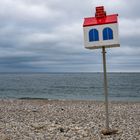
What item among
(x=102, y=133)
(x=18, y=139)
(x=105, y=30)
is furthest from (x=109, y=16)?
(x=18, y=139)

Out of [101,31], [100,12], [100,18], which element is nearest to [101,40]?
[101,31]

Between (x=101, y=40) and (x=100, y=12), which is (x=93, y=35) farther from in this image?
(x=100, y=12)

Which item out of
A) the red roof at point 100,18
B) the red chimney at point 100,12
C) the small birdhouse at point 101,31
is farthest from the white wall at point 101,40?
the red chimney at point 100,12

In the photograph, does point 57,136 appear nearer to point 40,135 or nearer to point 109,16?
point 40,135

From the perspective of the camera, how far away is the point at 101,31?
39.9 feet

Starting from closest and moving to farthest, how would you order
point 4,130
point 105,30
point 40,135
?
1. point 105,30
2. point 40,135
3. point 4,130

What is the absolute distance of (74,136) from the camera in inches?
502

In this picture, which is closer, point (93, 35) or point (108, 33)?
point (108, 33)

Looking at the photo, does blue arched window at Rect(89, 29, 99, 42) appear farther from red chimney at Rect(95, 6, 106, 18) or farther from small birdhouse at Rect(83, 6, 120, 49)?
red chimney at Rect(95, 6, 106, 18)

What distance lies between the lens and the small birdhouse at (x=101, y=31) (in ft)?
39.5

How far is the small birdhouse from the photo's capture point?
12039 millimetres

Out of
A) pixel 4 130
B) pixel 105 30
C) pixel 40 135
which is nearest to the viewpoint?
pixel 105 30

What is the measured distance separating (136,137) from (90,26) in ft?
12.7

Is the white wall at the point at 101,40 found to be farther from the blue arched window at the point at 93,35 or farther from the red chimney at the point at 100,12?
the red chimney at the point at 100,12
